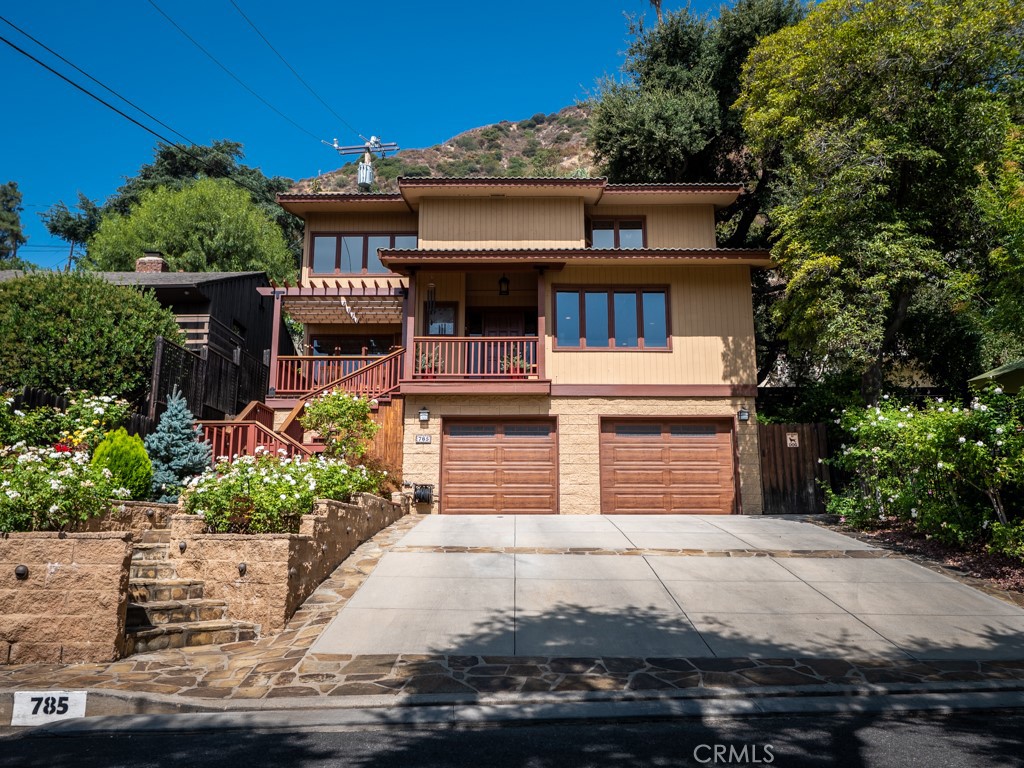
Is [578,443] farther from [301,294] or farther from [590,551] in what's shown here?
[301,294]

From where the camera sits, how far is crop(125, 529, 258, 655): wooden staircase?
597 centimetres

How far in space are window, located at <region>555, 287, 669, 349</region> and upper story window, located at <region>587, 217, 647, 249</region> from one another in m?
2.15

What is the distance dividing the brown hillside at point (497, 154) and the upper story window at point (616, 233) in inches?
1902

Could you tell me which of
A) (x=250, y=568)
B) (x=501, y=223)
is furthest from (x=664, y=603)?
(x=501, y=223)

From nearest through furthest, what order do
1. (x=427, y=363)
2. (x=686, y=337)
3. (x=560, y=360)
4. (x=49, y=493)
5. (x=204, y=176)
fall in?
(x=49, y=493), (x=427, y=363), (x=560, y=360), (x=686, y=337), (x=204, y=176)

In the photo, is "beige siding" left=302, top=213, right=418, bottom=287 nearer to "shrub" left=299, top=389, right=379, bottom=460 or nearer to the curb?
"shrub" left=299, top=389, right=379, bottom=460

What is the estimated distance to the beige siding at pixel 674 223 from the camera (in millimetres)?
17531

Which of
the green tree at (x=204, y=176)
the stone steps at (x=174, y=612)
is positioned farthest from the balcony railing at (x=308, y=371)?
the green tree at (x=204, y=176)

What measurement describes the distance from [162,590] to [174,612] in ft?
1.04

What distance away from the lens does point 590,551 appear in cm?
949

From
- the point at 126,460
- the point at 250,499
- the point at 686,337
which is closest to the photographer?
the point at 250,499

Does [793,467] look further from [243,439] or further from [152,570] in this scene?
[152,570]

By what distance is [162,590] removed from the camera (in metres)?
6.48

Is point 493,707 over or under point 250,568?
under
